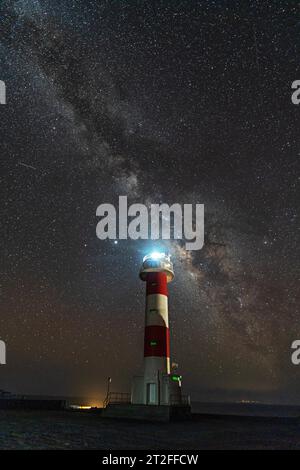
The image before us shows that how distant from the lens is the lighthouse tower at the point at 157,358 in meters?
26.9

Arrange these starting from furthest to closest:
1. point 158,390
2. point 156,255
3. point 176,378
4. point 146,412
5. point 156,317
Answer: point 156,255 → point 156,317 → point 176,378 → point 158,390 → point 146,412

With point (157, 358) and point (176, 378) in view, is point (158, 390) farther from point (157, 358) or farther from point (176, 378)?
point (157, 358)

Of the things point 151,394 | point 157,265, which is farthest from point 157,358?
point 157,265

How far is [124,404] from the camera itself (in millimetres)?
27641

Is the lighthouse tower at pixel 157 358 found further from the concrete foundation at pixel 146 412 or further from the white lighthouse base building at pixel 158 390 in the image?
the concrete foundation at pixel 146 412

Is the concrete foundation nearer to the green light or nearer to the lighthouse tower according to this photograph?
the lighthouse tower

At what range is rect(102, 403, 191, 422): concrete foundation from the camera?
83.9 feet

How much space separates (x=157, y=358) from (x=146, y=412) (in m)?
3.64

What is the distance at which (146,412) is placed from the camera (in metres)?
26.0

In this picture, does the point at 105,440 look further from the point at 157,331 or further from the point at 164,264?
the point at 164,264

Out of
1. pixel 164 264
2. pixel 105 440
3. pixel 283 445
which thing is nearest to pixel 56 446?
pixel 105 440
